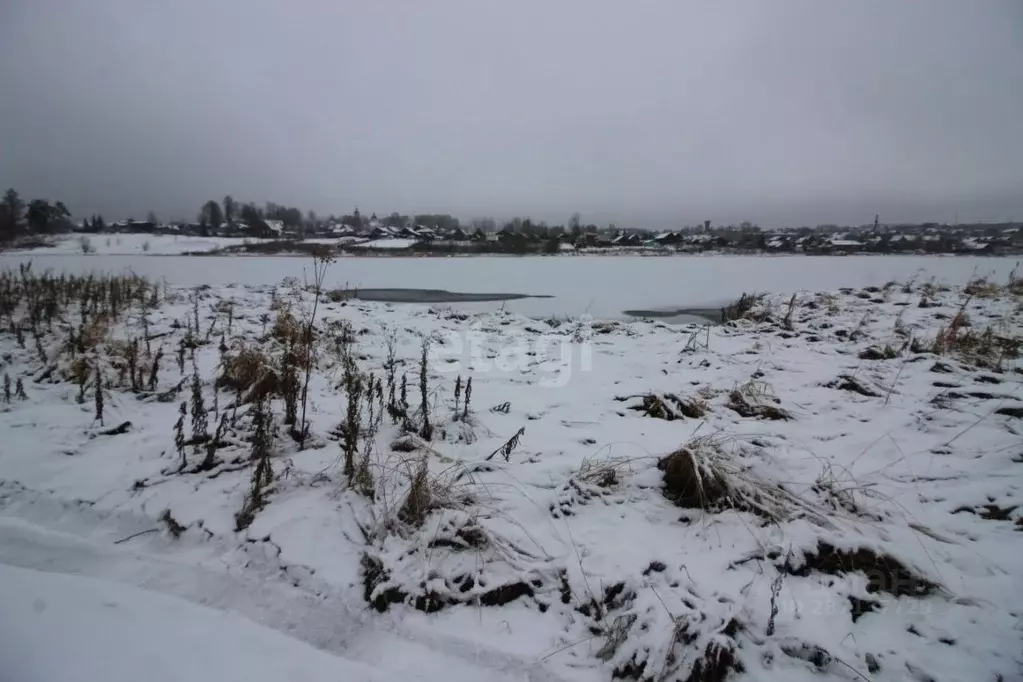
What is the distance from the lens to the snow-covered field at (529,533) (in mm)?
1782

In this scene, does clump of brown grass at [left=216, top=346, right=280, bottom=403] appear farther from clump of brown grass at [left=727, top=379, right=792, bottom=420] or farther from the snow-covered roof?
the snow-covered roof

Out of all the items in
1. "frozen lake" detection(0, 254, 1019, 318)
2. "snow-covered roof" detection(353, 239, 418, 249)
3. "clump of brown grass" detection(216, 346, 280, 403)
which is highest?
"snow-covered roof" detection(353, 239, 418, 249)

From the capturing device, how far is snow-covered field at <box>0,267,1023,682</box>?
5.85 ft

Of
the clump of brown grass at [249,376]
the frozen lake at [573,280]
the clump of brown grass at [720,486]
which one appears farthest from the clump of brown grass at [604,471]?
the frozen lake at [573,280]

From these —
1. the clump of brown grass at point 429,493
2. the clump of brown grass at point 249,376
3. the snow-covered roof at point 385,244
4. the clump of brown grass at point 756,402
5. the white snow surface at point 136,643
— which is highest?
the snow-covered roof at point 385,244

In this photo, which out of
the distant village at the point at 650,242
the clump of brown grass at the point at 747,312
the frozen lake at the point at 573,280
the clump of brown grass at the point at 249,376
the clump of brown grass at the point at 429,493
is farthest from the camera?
the distant village at the point at 650,242

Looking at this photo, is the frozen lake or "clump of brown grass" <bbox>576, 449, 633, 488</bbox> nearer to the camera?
"clump of brown grass" <bbox>576, 449, 633, 488</bbox>

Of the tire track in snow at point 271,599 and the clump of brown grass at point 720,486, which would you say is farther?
the clump of brown grass at point 720,486

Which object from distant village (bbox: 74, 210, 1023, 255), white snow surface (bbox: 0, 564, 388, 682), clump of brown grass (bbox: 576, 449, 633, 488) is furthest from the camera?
→ distant village (bbox: 74, 210, 1023, 255)

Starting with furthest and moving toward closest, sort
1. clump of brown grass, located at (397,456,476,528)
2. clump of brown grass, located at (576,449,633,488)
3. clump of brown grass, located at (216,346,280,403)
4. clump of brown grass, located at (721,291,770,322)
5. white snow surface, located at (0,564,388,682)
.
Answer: clump of brown grass, located at (721,291,770,322), clump of brown grass, located at (216,346,280,403), clump of brown grass, located at (576,449,633,488), clump of brown grass, located at (397,456,476,528), white snow surface, located at (0,564,388,682)

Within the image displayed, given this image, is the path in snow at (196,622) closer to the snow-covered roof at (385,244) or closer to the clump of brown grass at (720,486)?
the clump of brown grass at (720,486)

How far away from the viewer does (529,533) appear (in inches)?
92.9

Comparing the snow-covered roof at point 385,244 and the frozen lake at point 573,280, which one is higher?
the snow-covered roof at point 385,244

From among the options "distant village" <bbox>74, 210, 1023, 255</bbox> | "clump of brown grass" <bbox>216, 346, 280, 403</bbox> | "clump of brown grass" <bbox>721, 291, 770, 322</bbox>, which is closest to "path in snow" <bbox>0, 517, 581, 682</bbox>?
"clump of brown grass" <bbox>216, 346, 280, 403</bbox>
